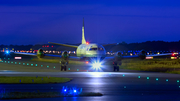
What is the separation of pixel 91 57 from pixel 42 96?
21850 mm

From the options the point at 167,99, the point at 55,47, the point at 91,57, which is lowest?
the point at 167,99

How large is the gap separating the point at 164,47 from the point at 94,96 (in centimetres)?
17450

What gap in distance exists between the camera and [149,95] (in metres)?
13.2

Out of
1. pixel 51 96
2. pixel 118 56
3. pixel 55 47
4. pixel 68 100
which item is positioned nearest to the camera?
pixel 68 100

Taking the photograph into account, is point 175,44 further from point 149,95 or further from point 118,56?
point 149,95

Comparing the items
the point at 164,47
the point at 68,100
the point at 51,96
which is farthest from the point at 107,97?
the point at 164,47

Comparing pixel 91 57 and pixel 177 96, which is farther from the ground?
pixel 91 57

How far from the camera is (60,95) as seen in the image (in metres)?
13.0

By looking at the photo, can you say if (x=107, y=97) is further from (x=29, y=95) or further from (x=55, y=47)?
(x=55, y=47)

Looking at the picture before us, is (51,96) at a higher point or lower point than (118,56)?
lower

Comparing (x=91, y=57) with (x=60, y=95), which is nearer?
(x=60, y=95)

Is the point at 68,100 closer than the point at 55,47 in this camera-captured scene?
Yes

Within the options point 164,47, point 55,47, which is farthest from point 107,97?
point 164,47

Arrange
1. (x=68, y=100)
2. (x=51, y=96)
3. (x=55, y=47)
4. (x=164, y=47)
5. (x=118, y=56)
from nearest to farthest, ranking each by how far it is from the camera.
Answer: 1. (x=68, y=100)
2. (x=51, y=96)
3. (x=118, y=56)
4. (x=55, y=47)
5. (x=164, y=47)
